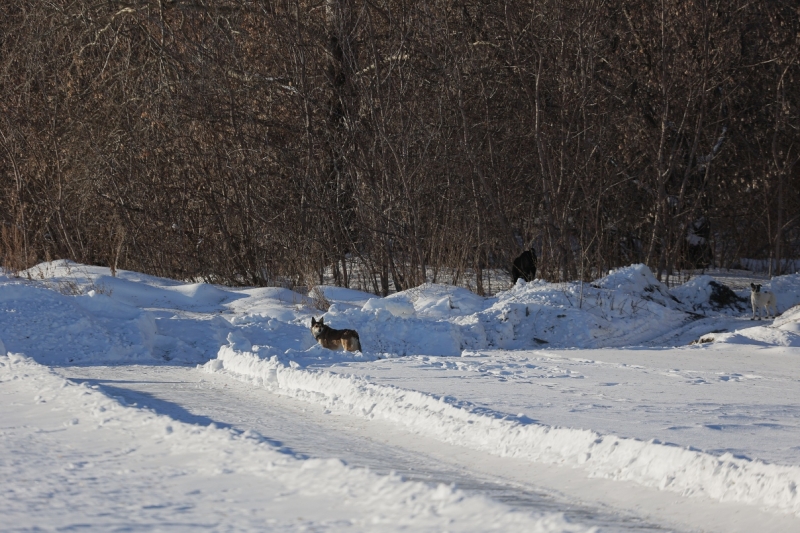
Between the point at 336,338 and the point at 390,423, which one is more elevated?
the point at 336,338

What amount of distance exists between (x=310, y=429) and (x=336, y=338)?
18.2 feet

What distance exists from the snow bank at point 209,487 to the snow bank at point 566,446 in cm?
118

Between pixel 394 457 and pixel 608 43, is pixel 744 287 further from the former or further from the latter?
pixel 394 457

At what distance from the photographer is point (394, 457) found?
20.1 feet

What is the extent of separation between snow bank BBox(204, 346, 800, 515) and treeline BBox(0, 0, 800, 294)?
35.2 feet

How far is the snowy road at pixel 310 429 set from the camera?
504 cm

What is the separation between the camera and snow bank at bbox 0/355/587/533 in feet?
14.8

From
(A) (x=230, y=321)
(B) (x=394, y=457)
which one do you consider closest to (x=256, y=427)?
(B) (x=394, y=457)

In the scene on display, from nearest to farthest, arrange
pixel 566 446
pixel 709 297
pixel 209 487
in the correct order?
1. pixel 209 487
2. pixel 566 446
3. pixel 709 297

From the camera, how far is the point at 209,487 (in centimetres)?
515

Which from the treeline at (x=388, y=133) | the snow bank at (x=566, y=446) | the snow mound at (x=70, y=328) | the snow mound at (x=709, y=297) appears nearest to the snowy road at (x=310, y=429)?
the snow bank at (x=566, y=446)

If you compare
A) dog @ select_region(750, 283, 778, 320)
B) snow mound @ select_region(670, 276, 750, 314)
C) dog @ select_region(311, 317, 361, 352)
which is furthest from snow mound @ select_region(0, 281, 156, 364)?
dog @ select_region(750, 283, 778, 320)

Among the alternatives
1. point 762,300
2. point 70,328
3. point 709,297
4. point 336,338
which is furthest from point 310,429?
point 709,297

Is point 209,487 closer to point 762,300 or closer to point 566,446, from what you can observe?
point 566,446
